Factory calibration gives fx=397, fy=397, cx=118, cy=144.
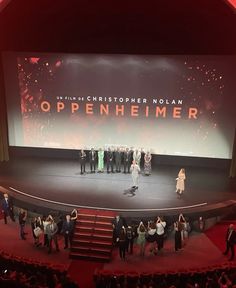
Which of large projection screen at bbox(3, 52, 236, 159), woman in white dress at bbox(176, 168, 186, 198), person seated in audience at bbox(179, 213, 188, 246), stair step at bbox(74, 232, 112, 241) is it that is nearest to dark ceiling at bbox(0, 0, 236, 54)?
large projection screen at bbox(3, 52, 236, 159)

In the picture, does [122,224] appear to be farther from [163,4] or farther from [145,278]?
[163,4]

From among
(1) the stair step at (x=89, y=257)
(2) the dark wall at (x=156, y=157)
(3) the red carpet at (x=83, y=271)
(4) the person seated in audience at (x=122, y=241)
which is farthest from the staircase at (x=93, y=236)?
(2) the dark wall at (x=156, y=157)

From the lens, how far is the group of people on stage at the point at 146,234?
1184 cm

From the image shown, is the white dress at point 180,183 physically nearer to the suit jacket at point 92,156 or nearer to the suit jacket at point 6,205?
the suit jacket at point 92,156

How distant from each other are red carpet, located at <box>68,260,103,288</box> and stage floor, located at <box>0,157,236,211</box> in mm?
2136

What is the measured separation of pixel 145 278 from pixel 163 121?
8331mm

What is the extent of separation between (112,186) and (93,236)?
2.86 m

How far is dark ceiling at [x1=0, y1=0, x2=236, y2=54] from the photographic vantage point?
47.4 ft

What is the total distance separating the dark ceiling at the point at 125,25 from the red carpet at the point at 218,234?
6353mm

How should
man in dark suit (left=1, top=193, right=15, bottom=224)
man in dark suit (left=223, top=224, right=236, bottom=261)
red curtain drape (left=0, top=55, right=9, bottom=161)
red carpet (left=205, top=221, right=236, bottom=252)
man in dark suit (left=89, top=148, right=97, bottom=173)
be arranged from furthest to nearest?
red curtain drape (left=0, top=55, right=9, bottom=161) < man in dark suit (left=89, top=148, right=97, bottom=173) < man in dark suit (left=1, top=193, right=15, bottom=224) < red carpet (left=205, top=221, right=236, bottom=252) < man in dark suit (left=223, top=224, right=236, bottom=261)

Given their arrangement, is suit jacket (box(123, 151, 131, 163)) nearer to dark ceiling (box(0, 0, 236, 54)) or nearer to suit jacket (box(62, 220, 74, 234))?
dark ceiling (box(0, 0, 236, 54))

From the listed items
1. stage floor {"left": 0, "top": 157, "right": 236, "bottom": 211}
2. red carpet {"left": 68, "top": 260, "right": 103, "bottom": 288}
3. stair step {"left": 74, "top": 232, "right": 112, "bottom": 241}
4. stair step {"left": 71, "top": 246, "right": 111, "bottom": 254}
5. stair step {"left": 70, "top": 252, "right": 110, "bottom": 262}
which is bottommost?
red carpet {"left": 68, "top": 260, "right": 103, "bottom": 288}

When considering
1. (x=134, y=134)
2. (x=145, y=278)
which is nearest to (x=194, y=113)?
(x=134, y=134)

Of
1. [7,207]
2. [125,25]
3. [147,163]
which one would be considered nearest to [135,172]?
[147,163]
